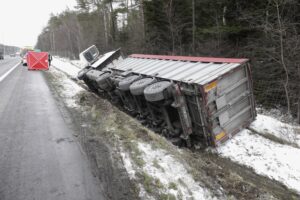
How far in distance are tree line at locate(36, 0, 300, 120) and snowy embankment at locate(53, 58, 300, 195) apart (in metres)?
2.06

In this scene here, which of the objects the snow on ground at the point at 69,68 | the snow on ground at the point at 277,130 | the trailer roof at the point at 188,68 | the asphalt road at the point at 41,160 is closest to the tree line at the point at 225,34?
the snow on ground at the point at 277,130

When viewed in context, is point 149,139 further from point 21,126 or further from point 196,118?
point 21,126

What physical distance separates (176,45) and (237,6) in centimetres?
733

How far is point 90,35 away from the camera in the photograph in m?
35.3

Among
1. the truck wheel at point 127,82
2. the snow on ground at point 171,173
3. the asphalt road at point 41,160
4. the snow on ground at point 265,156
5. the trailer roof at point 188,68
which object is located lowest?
the snow on ground at point 265,156

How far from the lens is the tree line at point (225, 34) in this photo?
8120mm

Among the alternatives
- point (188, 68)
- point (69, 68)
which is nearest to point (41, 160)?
point (188, 68)

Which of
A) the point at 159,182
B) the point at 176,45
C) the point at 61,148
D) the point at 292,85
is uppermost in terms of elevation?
the point at 176,45

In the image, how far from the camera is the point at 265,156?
5.19 metres

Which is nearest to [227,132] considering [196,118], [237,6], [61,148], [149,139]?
[196,118]

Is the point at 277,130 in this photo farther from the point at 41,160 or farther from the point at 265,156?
the point at 41,160

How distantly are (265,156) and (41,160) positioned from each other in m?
4.38

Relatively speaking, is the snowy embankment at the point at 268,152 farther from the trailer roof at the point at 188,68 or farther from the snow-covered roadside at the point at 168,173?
the trailer roof at the point at 188,68

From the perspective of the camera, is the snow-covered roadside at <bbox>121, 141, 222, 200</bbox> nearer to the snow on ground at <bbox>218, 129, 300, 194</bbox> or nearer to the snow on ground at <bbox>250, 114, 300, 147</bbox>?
the snow on ground at <bbox>218, 129, 300, 194</bbox>
